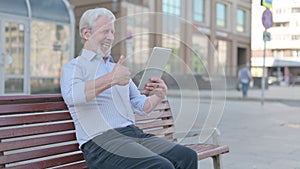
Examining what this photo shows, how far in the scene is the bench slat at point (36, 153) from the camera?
2386 mm

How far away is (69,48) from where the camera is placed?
44.0ft

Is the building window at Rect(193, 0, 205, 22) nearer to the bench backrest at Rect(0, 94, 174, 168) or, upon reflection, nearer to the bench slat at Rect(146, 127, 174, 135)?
the bench slat at Rect(146, 127, 174, 135)

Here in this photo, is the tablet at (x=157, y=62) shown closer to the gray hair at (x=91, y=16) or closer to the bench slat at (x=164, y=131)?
the gray hair at (x=91, y=16)

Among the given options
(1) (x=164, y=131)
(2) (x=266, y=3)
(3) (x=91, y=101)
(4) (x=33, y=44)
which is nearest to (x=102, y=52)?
(3) (x=91, y=101)

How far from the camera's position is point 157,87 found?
2582mm

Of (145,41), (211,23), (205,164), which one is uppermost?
(211,23)

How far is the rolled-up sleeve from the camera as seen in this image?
2328 mm

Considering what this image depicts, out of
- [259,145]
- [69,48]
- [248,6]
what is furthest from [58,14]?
[248,6]

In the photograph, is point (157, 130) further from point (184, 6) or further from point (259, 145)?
point (184, 6)

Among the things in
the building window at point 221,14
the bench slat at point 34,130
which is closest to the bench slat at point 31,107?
the bench slat at point 34,130

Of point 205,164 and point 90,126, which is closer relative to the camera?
point 90,126

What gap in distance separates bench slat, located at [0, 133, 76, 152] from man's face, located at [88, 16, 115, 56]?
634mm

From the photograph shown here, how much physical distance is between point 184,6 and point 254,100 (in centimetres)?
1748

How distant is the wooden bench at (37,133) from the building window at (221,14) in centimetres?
3640
